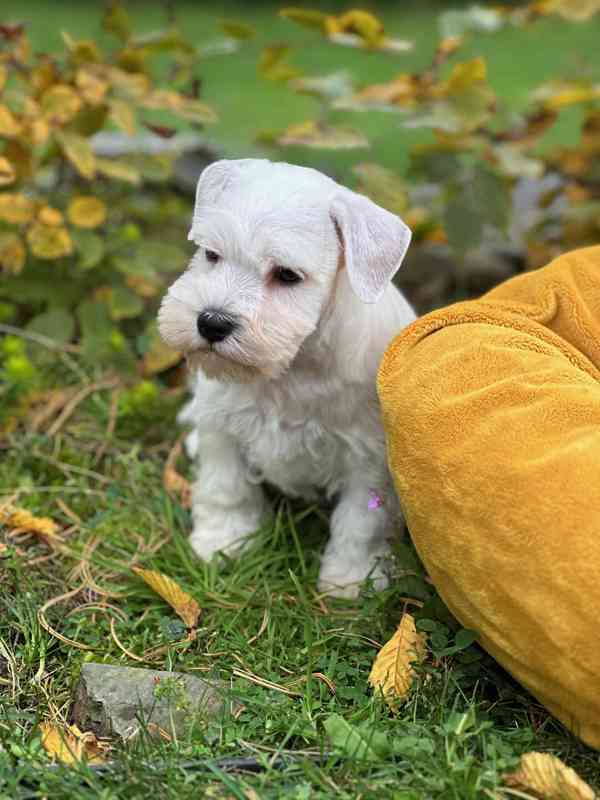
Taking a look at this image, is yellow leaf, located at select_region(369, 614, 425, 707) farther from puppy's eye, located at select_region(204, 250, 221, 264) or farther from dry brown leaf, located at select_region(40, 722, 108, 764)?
puppy's eye, located at select_region(204, 250, 221, 264)

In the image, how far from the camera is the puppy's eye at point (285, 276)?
9.23 feet

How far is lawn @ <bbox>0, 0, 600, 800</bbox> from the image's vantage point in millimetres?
2291

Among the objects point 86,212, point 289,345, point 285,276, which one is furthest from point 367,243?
point 86,212

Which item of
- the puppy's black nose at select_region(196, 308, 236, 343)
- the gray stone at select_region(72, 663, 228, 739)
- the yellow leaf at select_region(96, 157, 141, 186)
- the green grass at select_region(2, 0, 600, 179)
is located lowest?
the green grass at select_region(2, 0, 600, 179)

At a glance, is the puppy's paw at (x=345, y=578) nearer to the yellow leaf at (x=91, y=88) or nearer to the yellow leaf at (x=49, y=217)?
the yellow leaf at (x=49, y=217)

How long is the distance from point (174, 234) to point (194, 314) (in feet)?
6.19

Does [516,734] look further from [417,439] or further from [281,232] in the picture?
[281,232]

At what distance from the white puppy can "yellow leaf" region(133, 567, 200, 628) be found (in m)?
0.28

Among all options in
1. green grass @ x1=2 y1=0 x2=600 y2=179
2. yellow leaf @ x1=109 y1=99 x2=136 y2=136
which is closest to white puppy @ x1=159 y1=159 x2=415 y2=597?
yellow leaf @ x1=109 y1=99 x2=136 y2=136

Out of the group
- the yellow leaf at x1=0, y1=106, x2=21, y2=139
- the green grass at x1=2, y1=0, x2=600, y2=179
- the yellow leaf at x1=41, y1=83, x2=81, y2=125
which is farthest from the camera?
the green grass at x1=2, y1=0, x2=600, y2=179

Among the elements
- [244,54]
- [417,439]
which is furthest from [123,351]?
[244,54]

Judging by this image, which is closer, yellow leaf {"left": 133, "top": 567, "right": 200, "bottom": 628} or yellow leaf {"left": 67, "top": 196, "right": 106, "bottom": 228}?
yellow leaf {"left": 133, "top": 567, "right": 200, "bottom": 628}

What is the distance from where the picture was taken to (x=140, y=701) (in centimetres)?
250

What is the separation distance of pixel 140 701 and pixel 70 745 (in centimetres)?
19
